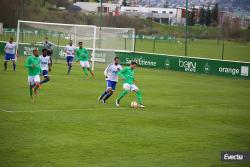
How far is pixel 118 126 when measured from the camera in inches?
859

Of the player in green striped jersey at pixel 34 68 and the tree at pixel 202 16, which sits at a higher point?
the tree at pixel 202 16

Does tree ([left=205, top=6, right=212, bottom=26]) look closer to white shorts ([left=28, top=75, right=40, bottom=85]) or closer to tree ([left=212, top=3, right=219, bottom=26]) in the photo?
tree ([left=212, top=3, right=219, bottom=26])

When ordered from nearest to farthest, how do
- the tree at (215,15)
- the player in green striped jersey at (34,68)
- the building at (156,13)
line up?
the player in green striped jersey at (34,68), the tree at (215,15), the building at (156,13)

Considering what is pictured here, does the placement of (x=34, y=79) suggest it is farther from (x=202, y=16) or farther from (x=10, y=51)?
(x=202, y=16)

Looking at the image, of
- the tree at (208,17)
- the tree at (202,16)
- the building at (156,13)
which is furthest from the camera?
the building at (156,13)

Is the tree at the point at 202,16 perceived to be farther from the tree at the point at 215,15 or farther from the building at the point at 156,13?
the building at the point at 156,13

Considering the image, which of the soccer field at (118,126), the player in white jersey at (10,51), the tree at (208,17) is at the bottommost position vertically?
the soccer field at (118,126)

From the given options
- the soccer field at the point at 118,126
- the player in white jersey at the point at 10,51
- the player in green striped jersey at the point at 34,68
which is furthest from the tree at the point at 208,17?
the player in green striped jersey at the point at 34,68

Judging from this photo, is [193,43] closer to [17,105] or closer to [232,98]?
[232,98]

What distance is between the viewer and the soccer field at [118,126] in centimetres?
1673

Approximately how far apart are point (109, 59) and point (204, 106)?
2228 centimetres

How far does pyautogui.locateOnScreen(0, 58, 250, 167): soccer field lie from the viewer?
659 inches

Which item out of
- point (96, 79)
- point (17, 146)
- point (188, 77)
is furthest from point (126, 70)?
point (188, 77)

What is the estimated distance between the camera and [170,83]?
131ft
